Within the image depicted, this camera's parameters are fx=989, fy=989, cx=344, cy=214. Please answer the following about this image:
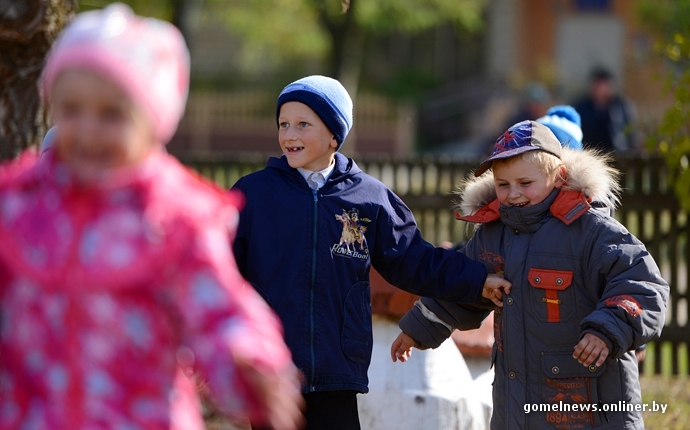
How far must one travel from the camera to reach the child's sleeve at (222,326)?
184cm

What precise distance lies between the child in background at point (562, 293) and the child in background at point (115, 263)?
162 centimetres

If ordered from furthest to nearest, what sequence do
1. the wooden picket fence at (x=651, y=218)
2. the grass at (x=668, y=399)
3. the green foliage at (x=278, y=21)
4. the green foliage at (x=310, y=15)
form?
the green foliage at (x=310, y=15) → the green foliage at (x=278, y=21) → the wooden picket fence at (x=651, y=218) → the grass at (x=668, y=399)

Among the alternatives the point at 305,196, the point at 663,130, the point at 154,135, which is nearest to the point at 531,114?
the point at 663,130

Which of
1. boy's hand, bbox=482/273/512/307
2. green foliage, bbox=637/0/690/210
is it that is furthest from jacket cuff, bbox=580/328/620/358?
green foliage, bbox=637/0/690/210

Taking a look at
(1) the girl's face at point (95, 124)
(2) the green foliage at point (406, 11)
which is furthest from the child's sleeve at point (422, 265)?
(2) the green foliage at point (406, 11)

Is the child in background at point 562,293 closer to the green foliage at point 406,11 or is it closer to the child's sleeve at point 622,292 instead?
the child's sleeve at point 622,292

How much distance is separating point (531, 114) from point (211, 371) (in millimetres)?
11311

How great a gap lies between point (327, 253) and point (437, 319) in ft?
1.96

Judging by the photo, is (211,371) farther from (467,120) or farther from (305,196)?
(467,120)

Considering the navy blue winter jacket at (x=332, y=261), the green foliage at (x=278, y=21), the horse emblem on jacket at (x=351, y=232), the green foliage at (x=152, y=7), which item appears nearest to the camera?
the navy blue winter jacket at (x=332, y=261)

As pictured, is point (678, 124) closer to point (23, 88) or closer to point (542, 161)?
point (542, 161)

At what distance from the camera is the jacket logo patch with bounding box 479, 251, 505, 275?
3.57 m

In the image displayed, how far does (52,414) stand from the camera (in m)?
1.95

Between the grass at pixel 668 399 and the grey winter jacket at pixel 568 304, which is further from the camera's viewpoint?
the grass at pixel 668 399
